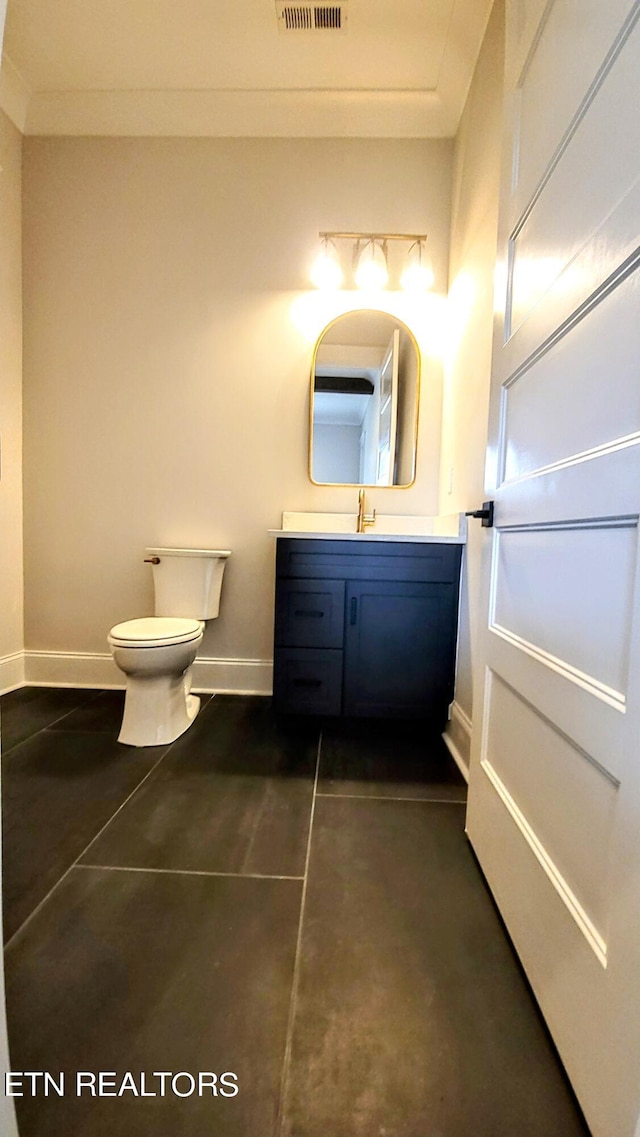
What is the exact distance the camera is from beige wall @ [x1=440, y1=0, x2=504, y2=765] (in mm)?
1581

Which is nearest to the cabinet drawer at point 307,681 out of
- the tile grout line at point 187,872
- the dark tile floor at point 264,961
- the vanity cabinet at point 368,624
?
the vanity cabinet at point 368,624

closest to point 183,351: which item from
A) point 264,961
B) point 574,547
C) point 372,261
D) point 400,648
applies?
point 372,261

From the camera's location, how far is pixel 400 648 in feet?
6.11

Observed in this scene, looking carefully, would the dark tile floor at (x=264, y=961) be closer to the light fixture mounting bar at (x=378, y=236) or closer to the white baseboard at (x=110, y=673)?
the white baseboard at (x=110, y=673)

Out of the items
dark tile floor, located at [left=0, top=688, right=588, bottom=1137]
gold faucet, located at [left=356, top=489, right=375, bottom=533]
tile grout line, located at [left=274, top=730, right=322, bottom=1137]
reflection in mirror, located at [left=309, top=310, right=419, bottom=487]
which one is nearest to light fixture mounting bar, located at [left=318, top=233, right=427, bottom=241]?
reflection in mirror, located at [left=309, top=310, right=419, bottom=487]

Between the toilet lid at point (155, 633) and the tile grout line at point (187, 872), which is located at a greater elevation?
the toilet lid at point (155, 633)

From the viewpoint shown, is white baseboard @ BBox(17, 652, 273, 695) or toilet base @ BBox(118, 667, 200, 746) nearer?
toilet base @ BBox(118, 667, 200, 746)

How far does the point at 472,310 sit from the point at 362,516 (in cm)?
95

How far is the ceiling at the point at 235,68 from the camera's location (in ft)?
5.63

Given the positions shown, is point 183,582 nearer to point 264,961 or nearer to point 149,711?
point 149,711

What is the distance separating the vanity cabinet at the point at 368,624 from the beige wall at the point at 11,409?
54.6 inches

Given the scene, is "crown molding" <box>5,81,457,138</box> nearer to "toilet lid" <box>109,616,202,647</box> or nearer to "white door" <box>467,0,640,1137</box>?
"white door" <box>467,0,640,1137</box>

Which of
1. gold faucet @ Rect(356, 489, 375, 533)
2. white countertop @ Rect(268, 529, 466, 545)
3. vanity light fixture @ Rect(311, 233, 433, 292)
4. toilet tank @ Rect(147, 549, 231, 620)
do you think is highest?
vanity light fixture @ Rect(311, 233, 433, 292)

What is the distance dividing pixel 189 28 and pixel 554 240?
6.47ft
